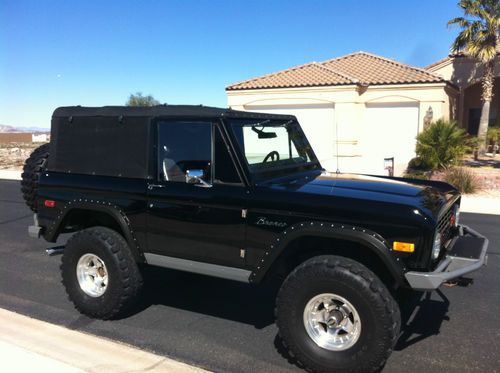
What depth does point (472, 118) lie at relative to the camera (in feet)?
92.2

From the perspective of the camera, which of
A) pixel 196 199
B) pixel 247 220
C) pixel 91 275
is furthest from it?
pixel 91 275

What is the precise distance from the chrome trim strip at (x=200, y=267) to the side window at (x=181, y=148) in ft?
2.42

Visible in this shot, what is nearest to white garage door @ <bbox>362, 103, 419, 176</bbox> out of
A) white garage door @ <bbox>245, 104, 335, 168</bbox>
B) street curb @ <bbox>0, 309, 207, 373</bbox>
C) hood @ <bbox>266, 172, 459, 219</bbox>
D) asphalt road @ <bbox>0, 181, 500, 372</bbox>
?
white garage door @ <bbox>245, 104, 335, 168</bbox>

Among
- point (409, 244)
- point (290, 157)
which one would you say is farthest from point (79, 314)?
point (409, 244)

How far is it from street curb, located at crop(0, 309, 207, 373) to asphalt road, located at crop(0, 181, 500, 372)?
19 cm

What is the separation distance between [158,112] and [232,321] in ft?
7.14

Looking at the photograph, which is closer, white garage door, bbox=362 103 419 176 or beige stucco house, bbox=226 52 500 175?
beige stucco house, bbox=226 52 500 175

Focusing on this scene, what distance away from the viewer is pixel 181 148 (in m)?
4.49

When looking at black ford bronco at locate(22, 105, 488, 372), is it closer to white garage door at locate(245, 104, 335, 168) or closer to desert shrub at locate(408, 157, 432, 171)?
desert shrub at locate(408, 157, 432, 171)

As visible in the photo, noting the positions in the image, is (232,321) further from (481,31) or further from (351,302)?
(481,31)

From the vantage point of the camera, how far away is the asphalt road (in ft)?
12.9

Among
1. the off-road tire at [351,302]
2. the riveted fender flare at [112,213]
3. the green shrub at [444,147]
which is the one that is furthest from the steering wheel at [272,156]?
the green shrub at [444,147]

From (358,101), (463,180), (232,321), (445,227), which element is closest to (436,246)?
(445,227)

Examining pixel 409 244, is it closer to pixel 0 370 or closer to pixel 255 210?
pixel 255 210
